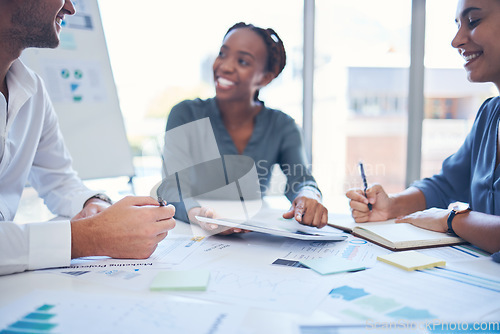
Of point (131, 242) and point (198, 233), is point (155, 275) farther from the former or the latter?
point (198, 233)

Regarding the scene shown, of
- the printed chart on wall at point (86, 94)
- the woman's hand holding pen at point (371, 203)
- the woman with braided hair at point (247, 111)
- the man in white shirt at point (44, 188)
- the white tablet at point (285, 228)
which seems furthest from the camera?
the printed chart on wall at point (86, 94)

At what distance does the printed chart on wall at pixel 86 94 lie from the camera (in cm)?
188

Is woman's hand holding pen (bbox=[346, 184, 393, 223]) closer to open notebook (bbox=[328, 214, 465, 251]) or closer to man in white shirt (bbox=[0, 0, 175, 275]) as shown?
open notebook (bbox=[328, 214, 465, 251])

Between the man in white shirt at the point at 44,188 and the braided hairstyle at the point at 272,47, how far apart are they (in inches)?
29.2

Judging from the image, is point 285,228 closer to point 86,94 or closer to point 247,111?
point 247,111

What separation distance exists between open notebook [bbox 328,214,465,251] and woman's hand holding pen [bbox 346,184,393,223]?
1.9 inches

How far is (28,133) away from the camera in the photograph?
112 cm

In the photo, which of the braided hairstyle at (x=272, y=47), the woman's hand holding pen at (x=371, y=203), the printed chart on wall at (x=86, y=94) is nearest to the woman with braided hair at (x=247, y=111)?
the braided hairstyle at (x=272, y=47)

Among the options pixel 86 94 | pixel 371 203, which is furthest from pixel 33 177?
pixel 371 203

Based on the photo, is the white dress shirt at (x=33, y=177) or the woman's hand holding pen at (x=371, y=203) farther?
the woman's hand holding pen at (x=371, y=203)

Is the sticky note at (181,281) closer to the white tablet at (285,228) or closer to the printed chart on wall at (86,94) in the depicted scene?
the white tablet at (285,228)

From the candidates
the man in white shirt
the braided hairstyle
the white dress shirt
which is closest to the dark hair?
the braided hairstyle

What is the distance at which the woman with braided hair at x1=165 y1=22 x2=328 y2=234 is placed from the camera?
1589 millimetres

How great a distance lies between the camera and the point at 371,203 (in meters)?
1.12
